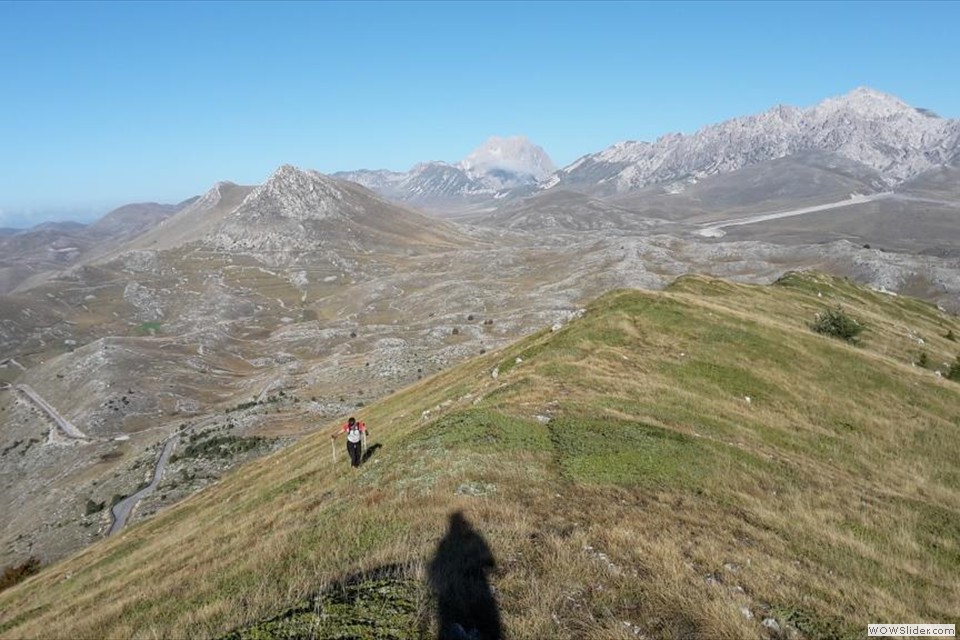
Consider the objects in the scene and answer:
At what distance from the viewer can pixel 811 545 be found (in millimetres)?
18656

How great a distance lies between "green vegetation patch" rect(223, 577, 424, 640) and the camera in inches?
464

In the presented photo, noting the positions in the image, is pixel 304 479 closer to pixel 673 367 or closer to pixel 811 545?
pixel 673 367

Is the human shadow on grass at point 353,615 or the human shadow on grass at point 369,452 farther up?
the human shadow on grass at point 353,615

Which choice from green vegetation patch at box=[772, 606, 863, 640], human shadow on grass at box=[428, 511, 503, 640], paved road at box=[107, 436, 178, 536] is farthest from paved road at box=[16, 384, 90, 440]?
green vegetation patch at box=[772, 606, 863, 640]

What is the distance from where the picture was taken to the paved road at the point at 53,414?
442ft

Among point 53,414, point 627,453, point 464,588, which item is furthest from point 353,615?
point 53,414

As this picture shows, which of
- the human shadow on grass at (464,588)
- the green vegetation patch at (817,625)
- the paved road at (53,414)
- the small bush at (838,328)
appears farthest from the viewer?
the paved road at (53,414)

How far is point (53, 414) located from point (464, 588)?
179 metres

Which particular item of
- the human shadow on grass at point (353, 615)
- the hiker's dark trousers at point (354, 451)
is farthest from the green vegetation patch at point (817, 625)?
the hiker's dark trousers at point (354, 451)

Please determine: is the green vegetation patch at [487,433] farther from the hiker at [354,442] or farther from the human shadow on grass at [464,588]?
the human shadow on grass at [464,588]

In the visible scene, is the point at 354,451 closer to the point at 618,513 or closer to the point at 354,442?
the point at 354,442

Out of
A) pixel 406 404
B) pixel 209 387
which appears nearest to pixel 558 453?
pixel 406 404

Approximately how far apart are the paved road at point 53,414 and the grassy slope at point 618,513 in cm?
10623

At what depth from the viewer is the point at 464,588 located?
13.6m
